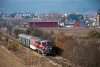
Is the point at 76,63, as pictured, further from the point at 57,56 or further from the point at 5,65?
the point at 57,56

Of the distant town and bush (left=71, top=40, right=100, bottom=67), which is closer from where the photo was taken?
bush (left=71, top=40, right=100, bottom=67)

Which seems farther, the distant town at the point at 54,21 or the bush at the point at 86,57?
the distant town at the point at 54,21

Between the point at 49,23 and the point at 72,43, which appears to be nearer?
the point at 72,43

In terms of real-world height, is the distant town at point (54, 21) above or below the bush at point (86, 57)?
below

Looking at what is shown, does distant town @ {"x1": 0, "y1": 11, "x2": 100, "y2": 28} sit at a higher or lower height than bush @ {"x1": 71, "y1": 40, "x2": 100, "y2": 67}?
lower

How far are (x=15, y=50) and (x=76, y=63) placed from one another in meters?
14.8

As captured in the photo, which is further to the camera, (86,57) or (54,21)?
(54,21)

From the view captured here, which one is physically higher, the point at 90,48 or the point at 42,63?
the point at 90,48

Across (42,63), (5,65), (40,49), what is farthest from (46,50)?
(5,65)

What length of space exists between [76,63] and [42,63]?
14.2 feet

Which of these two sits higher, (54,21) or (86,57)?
(86,57)

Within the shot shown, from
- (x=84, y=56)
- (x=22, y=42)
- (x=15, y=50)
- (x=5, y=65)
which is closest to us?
(x=84, y=56)

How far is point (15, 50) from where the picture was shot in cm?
3144

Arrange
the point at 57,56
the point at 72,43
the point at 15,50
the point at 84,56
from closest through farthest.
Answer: the point at 84,56 → the point at 72,43 → the point at 57,56 → the point at 15,50
